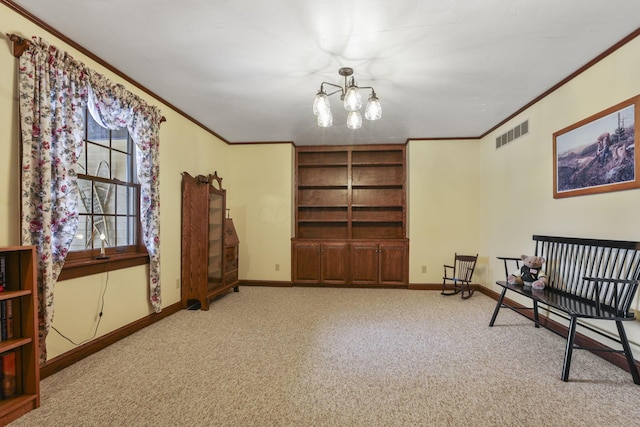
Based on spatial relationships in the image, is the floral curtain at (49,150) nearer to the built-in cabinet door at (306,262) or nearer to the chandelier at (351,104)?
the chandelier at (351,104)

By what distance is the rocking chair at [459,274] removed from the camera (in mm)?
4730

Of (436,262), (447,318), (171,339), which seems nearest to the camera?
(171,339)

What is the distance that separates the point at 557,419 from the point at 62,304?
337cm

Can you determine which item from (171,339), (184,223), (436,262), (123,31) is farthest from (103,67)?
(436,262)

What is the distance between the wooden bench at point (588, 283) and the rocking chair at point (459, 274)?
1.42 m

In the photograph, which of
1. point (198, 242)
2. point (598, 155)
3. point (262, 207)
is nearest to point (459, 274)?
point (598, 155)

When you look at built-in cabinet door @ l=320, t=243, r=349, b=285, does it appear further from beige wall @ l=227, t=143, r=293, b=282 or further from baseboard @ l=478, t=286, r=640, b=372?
baseboard @ l=478, t=286, r=640, b=372

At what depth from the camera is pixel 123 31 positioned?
2.29 m

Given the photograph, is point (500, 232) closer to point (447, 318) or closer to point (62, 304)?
Result: point (447, 318)

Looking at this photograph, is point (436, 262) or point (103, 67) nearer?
point (103, 67)

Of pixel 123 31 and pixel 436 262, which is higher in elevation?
pixel 123 31

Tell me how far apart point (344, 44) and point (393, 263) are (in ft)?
11.9

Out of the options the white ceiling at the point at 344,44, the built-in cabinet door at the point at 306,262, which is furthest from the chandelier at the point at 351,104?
the built-in cabinet door at the point at 306,262

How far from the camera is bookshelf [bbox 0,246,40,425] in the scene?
6.04ft
